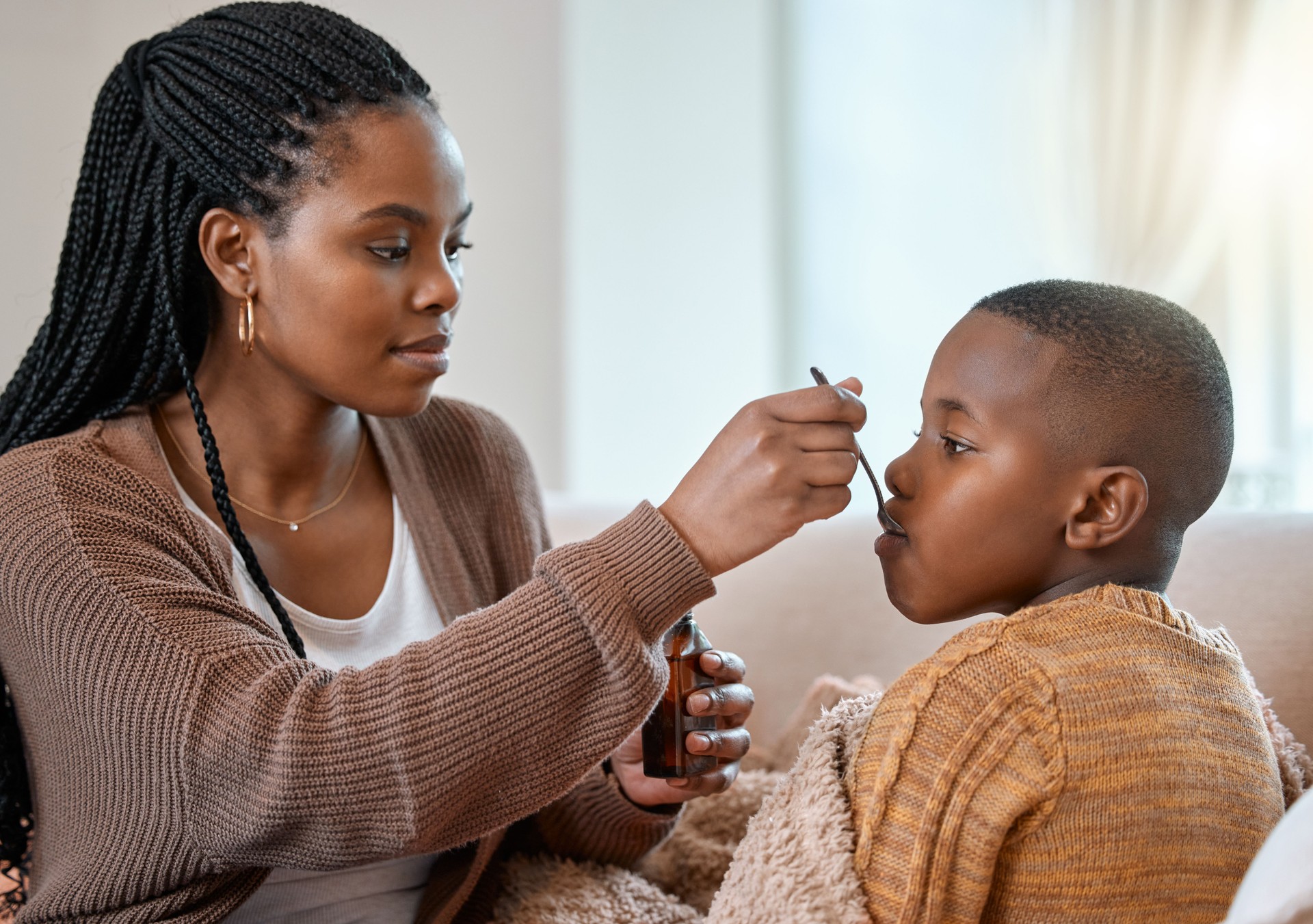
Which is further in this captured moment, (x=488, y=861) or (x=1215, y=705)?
(x=488, y=861)

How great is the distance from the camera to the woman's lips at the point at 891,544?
3.43 feet

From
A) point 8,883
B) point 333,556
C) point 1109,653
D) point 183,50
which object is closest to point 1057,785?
point 1109,653

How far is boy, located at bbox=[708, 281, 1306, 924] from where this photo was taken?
0.86 m

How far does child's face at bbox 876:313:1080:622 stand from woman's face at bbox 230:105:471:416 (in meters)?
0.54

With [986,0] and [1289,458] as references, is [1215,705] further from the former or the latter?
[986,0]

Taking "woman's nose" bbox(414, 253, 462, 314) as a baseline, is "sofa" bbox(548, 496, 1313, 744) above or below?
below

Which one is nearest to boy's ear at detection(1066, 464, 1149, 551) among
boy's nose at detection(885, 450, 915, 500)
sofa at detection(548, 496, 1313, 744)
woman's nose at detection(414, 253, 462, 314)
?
boy's nose at detection(885, 450, 915, 500)

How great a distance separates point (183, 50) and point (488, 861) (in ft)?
3.25

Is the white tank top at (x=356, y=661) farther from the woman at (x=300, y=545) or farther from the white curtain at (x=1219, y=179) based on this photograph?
the white curtain at (x=1219, y=179)

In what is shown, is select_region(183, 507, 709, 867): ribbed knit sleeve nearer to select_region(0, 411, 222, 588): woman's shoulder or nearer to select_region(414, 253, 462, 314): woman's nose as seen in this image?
select_region(0, 411, 222, 588): woman's shoulder

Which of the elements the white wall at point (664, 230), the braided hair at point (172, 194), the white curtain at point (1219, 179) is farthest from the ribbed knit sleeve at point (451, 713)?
the white curtain at point (1219, 179)

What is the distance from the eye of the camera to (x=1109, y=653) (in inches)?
35.6

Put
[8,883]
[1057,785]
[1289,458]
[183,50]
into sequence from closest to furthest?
[1057,785] → [183,50] → [8,883] → [1289,458]

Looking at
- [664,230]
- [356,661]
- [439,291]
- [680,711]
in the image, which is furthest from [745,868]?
[664,230]
